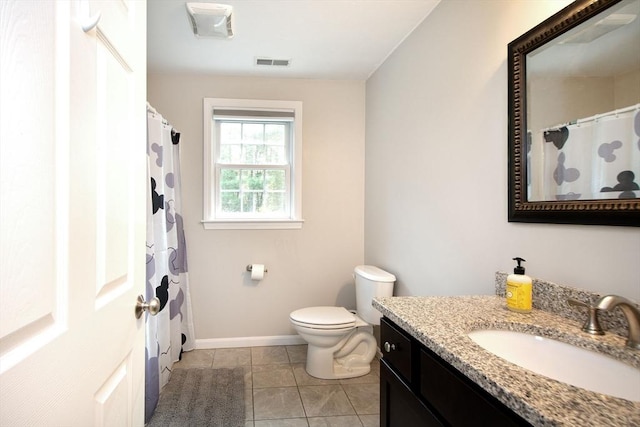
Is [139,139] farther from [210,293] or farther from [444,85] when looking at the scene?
[210,293]

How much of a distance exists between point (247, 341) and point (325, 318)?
0.98 metres

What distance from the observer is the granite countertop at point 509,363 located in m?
0.58

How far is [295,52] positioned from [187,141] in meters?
1.16

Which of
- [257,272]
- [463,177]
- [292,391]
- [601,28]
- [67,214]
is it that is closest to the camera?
[67,214]

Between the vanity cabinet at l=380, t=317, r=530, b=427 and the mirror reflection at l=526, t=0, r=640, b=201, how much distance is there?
0.68m

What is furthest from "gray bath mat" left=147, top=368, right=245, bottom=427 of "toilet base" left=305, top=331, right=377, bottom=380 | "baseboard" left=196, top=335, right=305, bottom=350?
"toilet base" left=305, top=331, right=377, bottom=380

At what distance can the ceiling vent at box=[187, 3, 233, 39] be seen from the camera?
1.88 metres

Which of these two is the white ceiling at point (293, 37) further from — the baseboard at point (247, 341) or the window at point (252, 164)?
the baseboard at point (247, 341)

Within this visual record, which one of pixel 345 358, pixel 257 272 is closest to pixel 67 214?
pixel 345 358

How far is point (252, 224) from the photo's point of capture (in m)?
2.96

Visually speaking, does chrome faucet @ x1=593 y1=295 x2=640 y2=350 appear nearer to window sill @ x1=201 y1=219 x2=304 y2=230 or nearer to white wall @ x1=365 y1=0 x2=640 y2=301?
white wall @ x1=365 y1=0 x2=640 y2=301

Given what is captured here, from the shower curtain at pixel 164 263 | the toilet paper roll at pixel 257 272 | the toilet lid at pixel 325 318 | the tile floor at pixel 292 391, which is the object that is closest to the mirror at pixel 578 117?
the toilet lid at pixel 325 318

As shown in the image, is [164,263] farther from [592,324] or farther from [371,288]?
[592,324]

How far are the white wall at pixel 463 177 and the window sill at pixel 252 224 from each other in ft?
2.70
